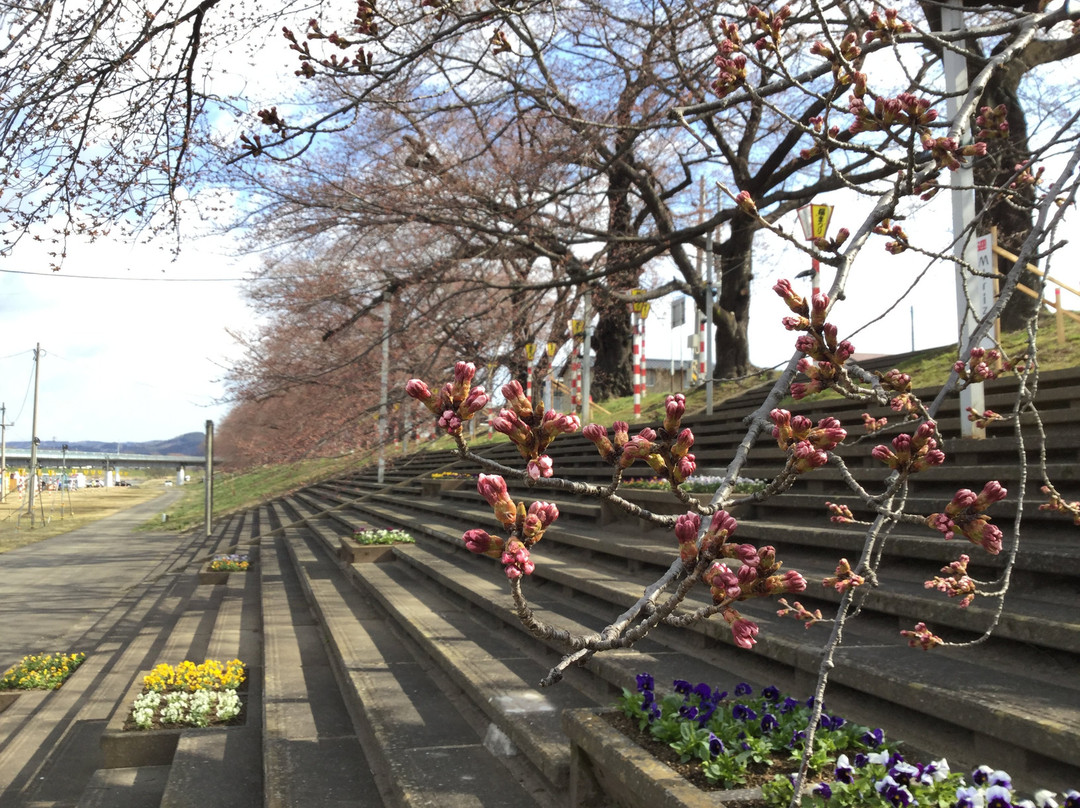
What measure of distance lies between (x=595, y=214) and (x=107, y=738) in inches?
475

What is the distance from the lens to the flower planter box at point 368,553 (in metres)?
9.20

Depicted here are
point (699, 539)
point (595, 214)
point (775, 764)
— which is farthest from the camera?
point (595, 214)

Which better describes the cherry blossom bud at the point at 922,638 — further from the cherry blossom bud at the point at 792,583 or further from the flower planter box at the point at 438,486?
the flower planter box at the point at 438,486

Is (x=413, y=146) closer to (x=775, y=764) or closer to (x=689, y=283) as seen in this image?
(x=689, y=283)

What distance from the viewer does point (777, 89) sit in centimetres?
319

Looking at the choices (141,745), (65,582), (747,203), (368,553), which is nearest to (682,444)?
(747,203)

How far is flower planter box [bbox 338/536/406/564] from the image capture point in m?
9.20

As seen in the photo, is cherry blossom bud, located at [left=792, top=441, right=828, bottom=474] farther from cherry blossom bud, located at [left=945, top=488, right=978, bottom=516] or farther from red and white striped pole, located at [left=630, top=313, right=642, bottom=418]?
red and white striped pole, located at [left=630, top=313, right=642, bottom=418]

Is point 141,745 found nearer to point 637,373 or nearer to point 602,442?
point 602,442

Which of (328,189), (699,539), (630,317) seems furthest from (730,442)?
(630,317)

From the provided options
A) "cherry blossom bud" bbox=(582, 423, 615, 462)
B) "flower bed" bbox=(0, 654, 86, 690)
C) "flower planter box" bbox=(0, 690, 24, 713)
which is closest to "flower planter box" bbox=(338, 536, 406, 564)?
"flower bed" bbox=(0, 654, 86, 690)

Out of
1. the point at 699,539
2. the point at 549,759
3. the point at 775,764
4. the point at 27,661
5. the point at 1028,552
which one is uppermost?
the point at 699,539

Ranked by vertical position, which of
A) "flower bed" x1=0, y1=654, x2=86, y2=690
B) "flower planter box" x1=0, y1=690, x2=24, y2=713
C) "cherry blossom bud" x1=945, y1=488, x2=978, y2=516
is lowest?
"flower planter box" x1=0, y1=690, x2=24, y2=713

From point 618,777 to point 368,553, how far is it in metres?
7.16
